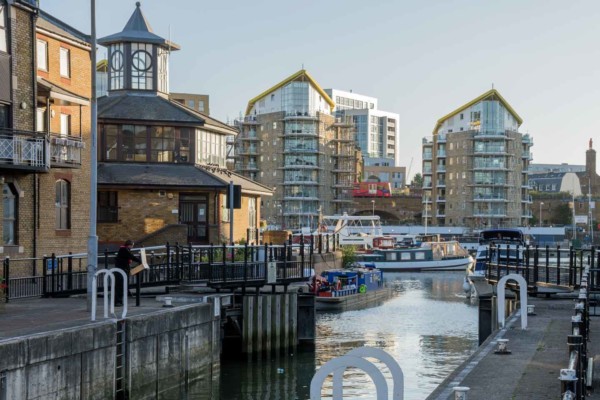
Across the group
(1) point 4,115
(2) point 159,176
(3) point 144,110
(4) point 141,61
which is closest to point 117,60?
(4) point 141,61

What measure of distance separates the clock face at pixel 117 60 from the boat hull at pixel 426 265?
4236cm

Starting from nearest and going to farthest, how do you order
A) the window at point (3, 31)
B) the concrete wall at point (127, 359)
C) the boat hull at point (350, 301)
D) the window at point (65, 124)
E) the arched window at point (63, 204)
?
the concrete wall at point (127, 359) < the window at point (3, 31) < the arched window at point (63, 204) < the window at point (65, 124) < the boat hull at point (350, 301)

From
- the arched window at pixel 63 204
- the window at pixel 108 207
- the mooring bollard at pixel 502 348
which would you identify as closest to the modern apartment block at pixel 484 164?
the window at pixel 108 207

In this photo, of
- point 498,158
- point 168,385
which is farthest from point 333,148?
point 168,385

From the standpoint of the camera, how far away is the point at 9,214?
3719 cm

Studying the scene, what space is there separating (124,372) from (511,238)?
46559 millimetres

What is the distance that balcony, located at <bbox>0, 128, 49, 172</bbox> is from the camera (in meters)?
35.0

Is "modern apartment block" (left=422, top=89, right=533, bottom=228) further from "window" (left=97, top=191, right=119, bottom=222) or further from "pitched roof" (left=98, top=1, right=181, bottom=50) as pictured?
"window" (left=97, top=191, right=119, bottom=222)

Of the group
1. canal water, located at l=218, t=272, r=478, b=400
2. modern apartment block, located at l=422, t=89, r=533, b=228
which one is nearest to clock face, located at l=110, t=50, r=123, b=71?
canal water, located at l=218, t=272, r=478, b=400

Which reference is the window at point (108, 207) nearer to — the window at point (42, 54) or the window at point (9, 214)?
the window at point (42, 54)

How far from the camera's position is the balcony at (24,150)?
35.0 metres

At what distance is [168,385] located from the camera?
82.2 feet

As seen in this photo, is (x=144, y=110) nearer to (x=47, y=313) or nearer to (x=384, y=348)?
(x=384, y=348)

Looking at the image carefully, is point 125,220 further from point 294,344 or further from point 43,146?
point 294,344
